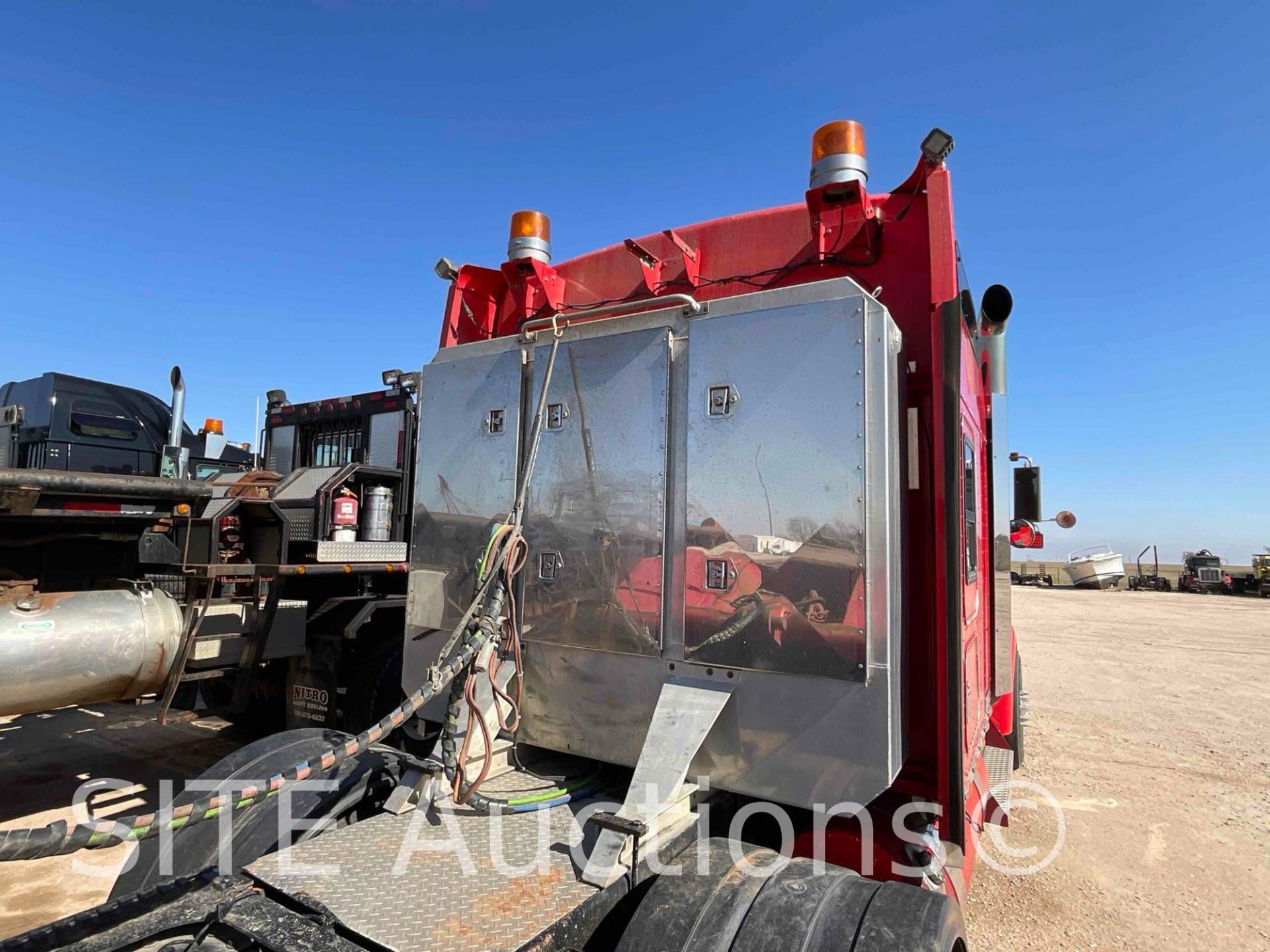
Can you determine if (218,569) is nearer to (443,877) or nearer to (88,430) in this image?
(443,877)

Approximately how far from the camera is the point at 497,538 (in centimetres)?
288

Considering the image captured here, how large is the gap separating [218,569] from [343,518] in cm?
112

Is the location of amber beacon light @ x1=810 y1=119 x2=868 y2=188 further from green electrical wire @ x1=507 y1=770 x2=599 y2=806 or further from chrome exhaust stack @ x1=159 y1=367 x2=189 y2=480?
chrome exhaust stack @ x1=159 y1=367 x2=189 y2=480

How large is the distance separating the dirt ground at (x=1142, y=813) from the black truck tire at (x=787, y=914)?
2379 millimetres

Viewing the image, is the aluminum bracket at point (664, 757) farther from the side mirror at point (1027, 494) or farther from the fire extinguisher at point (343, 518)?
the side mirror at point (1027, 494)

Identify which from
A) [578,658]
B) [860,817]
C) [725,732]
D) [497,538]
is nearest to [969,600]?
[860,817]

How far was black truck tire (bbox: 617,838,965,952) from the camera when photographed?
1830 millimetres

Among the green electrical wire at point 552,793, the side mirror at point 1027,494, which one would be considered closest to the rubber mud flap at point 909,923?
the green electrical wire at point 552,793

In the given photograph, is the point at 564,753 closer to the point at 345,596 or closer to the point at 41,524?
the point at 345,596

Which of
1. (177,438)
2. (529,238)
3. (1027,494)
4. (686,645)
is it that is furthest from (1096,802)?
(177,438)

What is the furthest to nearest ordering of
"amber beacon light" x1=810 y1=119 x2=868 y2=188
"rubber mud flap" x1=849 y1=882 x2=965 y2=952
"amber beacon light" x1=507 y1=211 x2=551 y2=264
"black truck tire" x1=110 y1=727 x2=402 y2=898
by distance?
1. "amber beacon light" x1=507 y1=211 x2=551 y2=264
2. "amber beacon light" x1=810 y1=119 x2=868 y2=188
3. "black truck tire" x1=110 y1=727 x2=402 y2=898
4. "rubber mud flap" x1=849 y1=882 x2=965 y2=952

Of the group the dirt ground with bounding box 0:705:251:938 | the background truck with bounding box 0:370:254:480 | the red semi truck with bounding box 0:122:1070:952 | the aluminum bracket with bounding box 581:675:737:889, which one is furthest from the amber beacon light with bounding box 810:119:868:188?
the background truck with bounding box 0:370:254:480

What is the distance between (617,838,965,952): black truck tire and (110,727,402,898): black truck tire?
3.89ft

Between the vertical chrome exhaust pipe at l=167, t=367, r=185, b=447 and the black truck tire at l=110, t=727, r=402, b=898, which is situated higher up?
the vertical chrome exhaust pipe at l=167, t=367, r=185, b=447
